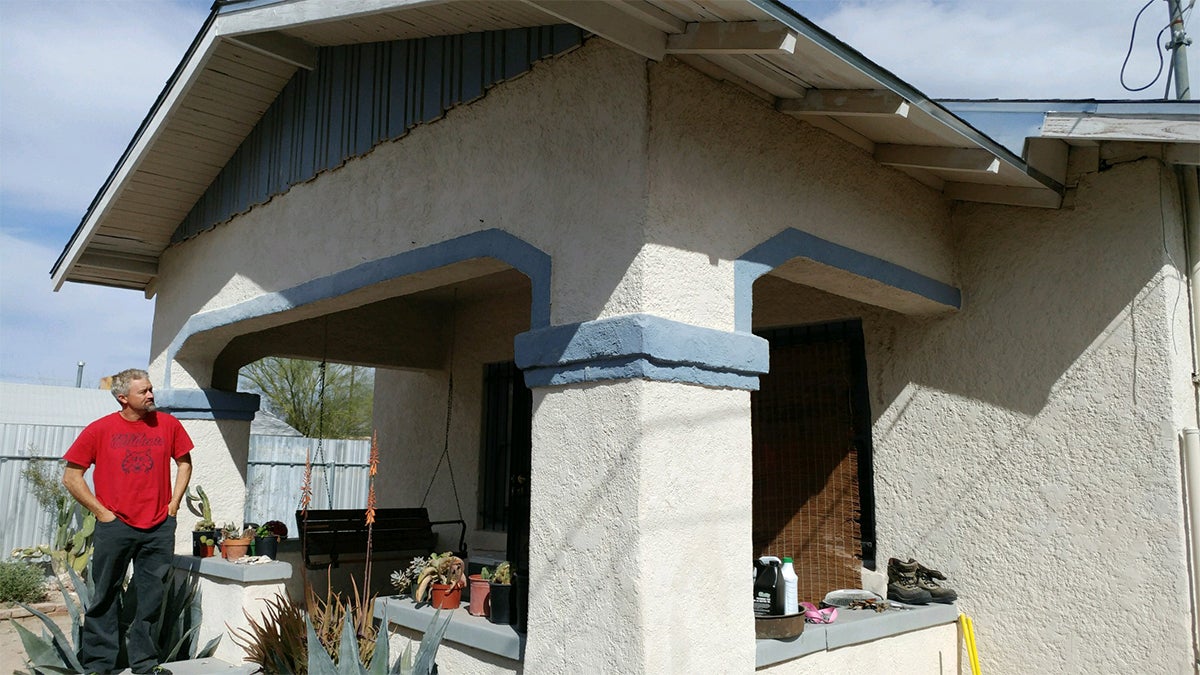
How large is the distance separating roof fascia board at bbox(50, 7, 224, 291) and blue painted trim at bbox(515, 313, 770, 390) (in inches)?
138

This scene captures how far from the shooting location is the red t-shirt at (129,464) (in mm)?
5668

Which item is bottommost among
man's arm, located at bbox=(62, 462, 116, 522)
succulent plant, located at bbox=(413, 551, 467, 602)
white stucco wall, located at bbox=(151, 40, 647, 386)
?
succulent plant, located at bbox=(413, 551, 467, 602)

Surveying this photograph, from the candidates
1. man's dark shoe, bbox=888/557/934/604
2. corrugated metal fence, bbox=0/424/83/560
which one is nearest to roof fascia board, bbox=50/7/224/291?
man's dark shoe, bbox=888/557/934/604

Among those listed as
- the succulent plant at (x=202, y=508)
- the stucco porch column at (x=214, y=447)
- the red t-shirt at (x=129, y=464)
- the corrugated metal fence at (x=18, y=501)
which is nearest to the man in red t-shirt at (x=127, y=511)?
the red t-shirt at (x=129, y=464)

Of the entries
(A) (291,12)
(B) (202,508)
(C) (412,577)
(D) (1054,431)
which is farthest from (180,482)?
(D) (1054,431)

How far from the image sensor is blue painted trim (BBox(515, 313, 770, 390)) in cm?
379

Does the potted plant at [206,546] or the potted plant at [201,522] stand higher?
the potted plant at [201,522]

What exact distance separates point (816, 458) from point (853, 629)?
161 centimetres

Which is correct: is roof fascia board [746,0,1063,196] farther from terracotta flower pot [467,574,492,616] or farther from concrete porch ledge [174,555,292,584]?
concrete porch ledge [174,555,292,584]

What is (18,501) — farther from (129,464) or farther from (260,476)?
(129,464)

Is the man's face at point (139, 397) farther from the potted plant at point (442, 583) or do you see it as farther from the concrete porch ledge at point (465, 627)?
the potted plant at point (442, 583)

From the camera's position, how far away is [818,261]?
4.66m

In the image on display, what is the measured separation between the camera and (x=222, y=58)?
6.48 metres

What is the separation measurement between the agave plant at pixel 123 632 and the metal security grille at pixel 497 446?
108 inches
